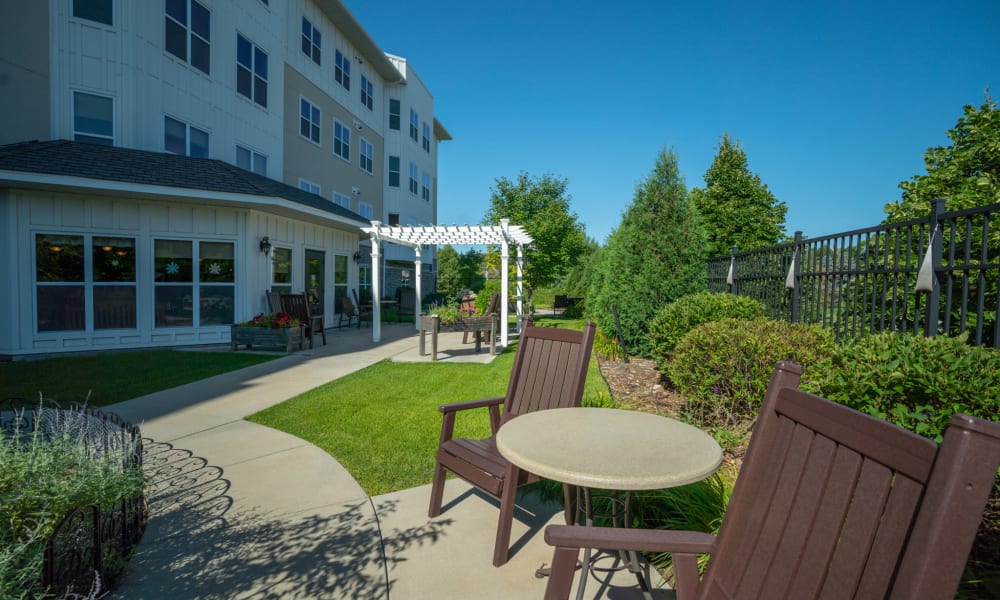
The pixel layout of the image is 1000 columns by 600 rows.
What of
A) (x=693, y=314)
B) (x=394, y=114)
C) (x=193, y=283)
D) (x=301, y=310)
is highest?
(x=394, y=114)

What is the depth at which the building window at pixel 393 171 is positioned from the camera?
850 inches

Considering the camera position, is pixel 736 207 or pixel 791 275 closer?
A: pixel 791 275

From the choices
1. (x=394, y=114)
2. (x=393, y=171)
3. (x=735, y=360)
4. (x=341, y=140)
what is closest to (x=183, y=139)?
(x=341, y=140)

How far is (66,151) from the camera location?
28.7ft

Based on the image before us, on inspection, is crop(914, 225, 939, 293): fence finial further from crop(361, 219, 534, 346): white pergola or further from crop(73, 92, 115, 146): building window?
crop(73, 92, 115, 146): building window

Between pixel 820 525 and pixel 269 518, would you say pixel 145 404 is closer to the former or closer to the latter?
pixel 269 518

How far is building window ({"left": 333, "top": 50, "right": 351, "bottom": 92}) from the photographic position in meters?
16.8

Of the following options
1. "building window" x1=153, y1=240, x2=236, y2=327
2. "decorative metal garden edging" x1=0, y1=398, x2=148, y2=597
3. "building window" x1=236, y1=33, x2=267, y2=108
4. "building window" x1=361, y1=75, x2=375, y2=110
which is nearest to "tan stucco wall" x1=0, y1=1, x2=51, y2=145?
"building window" x1=153, y1=240, x2=236, y2=327

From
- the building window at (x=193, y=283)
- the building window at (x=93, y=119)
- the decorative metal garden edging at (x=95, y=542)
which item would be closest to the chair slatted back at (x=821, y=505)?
the decorative metal garden edging at (x=95, y=542)

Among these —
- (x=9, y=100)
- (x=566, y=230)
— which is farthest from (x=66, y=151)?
(x=566, y=230)

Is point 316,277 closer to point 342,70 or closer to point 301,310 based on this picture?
point 301,310

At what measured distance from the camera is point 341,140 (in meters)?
17.3

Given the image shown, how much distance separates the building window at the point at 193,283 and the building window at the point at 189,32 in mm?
4358

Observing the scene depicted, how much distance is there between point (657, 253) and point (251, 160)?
11.1 metres
